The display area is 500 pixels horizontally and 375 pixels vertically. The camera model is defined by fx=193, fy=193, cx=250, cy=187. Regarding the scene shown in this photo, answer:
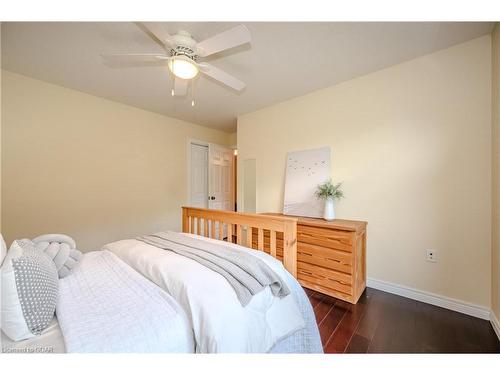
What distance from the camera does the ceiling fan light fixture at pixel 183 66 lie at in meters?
1.42

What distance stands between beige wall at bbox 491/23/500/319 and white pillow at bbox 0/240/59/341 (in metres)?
2.69

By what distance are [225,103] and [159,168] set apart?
1.53m

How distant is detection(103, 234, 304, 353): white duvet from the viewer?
761mm

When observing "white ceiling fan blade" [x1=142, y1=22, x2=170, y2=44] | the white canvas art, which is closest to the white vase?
the white canvas art

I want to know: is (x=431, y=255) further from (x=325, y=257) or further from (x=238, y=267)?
(x=238, y=267)

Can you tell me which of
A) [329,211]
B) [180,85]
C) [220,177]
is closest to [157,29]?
[180,85]

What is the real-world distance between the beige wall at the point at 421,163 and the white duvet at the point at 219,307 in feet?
4.78

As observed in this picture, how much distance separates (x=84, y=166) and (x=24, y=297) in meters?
2.31

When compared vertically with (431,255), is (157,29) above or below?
above

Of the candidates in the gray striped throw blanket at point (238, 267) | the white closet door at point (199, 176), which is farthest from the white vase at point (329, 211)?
the white closet door at point (199, 176)

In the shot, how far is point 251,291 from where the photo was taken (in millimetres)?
939

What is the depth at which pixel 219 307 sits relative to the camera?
0.81 m
